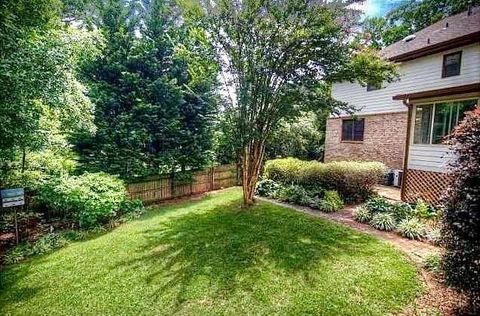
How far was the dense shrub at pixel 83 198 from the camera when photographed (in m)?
6.91

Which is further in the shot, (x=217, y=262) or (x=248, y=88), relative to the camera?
(x=248, y=88)

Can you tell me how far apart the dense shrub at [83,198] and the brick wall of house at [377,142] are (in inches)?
468

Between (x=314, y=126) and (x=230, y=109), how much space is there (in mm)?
11130

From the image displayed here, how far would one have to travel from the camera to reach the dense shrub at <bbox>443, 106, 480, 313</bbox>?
127 inches

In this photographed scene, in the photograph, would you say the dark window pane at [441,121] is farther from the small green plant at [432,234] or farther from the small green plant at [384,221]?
the small green plant at [432,234]

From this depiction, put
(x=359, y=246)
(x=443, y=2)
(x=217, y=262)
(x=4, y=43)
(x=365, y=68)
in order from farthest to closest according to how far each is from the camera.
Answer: (x=443, y=2) < (x=365, y=68) < (x=359, y=246) < (x=217, y=262) < (x=4, y=43)

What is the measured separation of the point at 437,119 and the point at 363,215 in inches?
158

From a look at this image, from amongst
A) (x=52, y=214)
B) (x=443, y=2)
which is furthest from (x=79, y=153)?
(x=443, y=2)

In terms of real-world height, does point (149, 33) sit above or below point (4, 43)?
above

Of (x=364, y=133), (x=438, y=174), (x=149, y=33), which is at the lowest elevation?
(x=438, y=174)

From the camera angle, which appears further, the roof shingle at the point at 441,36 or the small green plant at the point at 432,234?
the roof shingle at the point at 441,36

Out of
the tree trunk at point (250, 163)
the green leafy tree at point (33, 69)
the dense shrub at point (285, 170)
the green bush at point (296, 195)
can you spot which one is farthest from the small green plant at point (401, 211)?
the green leafy tree at point (33, 69)

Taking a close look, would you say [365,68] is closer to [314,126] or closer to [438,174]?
[438,174]

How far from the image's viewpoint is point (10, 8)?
15.5ft
